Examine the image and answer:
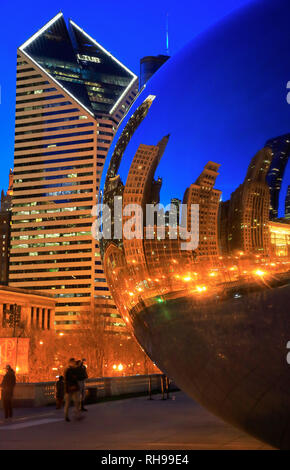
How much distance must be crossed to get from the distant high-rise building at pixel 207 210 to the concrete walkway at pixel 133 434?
277 cm

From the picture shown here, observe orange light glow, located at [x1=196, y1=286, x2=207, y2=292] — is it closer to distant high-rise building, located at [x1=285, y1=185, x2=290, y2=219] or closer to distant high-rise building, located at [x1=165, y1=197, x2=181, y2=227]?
distant high-rise building, located at [x1=165, y1=197, x2=181, y2=227]

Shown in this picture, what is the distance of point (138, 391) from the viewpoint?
2392 cm

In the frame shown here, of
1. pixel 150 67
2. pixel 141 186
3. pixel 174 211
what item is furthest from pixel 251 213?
pixel 150 67

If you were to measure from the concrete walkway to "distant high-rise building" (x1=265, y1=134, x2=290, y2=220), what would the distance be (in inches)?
122

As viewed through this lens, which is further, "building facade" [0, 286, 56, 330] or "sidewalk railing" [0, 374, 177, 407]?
"building facade" [0, 286, 56, 330]

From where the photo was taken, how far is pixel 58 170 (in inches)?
6993

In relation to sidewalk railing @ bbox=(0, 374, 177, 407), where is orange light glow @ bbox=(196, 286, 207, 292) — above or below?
above

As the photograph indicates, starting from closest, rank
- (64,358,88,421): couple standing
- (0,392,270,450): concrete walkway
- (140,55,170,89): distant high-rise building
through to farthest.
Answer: (0,392,270,450): concrete walkway → (140,55,170,89): distant high-rise building → (64,358,88,421): couple standing

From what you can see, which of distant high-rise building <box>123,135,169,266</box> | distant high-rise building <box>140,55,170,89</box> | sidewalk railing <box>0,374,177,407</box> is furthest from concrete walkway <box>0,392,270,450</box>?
sidewalk railing <box>0,374,177,407</box>

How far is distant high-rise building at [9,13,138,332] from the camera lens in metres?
175

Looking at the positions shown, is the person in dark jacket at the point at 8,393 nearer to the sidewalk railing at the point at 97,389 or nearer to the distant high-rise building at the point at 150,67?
the sidewalk railing at the point at 97,389

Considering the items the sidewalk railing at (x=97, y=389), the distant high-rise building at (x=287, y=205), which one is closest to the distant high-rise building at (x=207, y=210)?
the distant high-rise building at (x=287, y=205)

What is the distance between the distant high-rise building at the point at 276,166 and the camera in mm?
4363

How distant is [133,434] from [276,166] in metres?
6.02
